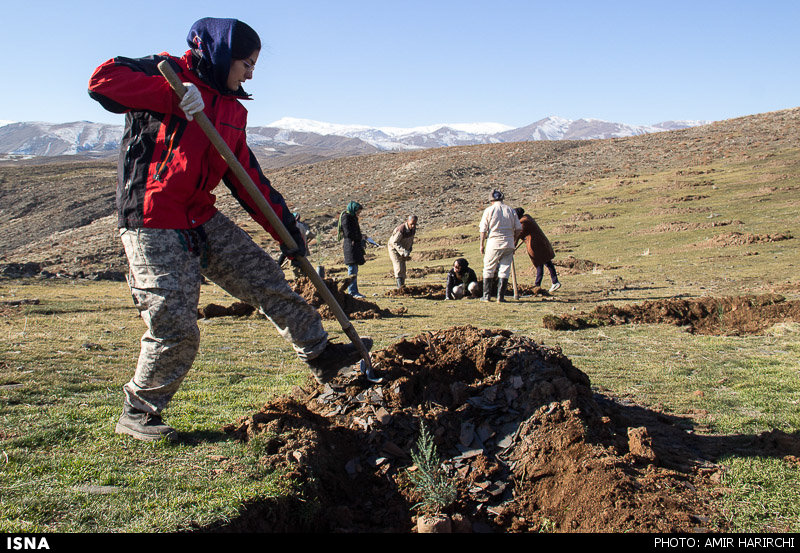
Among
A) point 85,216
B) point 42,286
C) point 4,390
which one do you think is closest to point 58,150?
point 85,216

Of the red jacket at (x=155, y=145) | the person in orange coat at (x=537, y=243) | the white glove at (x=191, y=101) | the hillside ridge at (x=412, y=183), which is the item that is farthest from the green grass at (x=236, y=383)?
the hillside ridge at (x=412, y=183)

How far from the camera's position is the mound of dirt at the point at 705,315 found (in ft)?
29.0

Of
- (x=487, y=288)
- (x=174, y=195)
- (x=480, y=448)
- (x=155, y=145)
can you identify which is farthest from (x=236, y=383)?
(x=487, y=288)

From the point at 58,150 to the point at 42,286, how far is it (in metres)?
174

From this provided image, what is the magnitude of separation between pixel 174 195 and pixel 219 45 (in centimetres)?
89

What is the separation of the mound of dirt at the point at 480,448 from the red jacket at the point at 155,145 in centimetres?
150

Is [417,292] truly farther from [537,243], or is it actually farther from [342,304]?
[342,304]

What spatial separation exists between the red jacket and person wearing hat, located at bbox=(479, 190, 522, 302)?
8.86 metres

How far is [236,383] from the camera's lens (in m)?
5.94

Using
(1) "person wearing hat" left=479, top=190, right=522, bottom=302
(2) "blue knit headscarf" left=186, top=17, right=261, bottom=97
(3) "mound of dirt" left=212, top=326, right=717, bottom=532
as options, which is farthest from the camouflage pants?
(1) "person wearing hat" left=479, top=190, right=522, bottom=302

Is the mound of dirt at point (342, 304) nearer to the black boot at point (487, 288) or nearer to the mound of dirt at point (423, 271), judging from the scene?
the black boot at point (487, 288)

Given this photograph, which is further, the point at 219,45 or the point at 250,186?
the point at 250,186

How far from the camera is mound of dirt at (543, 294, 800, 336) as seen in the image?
8844 mm

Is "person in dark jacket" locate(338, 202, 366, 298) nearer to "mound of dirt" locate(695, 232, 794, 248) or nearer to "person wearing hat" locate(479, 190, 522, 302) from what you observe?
"person wearing hat" locate(479, 190, 522, 302)
